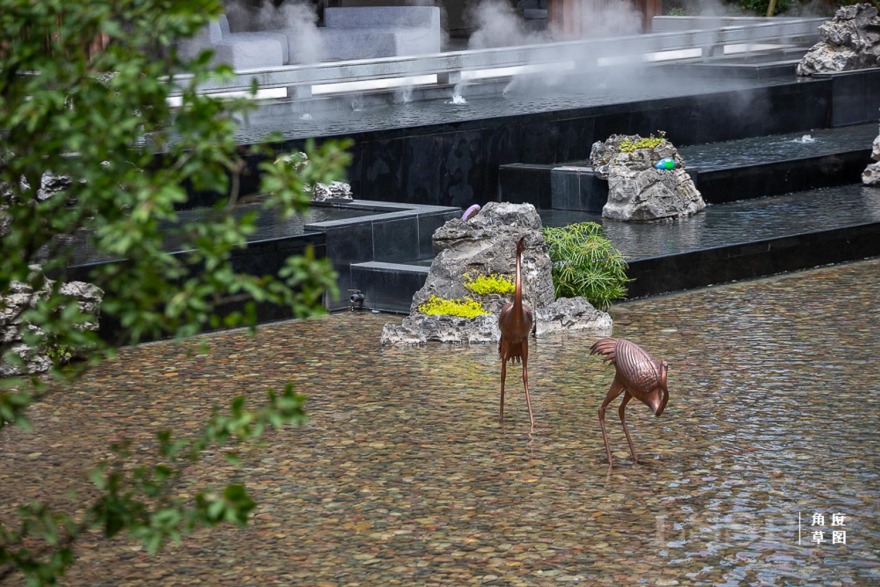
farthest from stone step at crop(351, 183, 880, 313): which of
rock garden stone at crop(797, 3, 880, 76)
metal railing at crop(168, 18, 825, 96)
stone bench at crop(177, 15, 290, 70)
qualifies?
stone bench at crop(177, 15, 290, 70)

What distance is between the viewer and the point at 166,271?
112 inches

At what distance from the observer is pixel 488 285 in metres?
9.01

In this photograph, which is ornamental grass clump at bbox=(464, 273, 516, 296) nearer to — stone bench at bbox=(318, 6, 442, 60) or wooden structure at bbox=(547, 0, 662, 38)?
stone bench at bbox=(318, 6, 442, 60)

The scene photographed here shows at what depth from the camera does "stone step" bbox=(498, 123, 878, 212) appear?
1259 centimetres

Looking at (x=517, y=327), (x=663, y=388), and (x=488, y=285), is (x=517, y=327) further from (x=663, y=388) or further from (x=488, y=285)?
(x=488, y=285)

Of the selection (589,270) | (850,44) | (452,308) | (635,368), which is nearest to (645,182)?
(589,270)

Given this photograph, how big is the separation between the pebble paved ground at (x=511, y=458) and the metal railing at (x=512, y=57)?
4.93m

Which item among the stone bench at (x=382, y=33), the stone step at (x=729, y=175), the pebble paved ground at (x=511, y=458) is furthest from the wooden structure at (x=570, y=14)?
the pebble paved ground at (x=511, y=458)

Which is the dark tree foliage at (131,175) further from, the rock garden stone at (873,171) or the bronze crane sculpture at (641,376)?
the rock garden stone at (873,171)

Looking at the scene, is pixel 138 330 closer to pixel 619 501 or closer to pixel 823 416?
pixel 619 501

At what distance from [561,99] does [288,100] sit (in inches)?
121

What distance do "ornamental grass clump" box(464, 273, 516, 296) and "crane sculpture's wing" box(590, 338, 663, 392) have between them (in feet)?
9.84

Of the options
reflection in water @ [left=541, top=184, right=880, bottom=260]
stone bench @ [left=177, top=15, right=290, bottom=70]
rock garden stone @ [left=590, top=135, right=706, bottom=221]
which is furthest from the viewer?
stone bench @ [left=177, top=15, right=290, bottom=70]

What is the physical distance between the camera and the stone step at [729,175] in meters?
12.6
